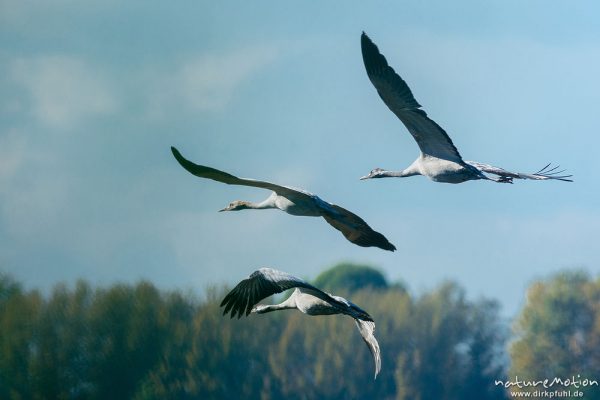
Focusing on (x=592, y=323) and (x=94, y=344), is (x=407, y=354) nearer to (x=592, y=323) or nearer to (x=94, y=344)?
(x=592, y=323)

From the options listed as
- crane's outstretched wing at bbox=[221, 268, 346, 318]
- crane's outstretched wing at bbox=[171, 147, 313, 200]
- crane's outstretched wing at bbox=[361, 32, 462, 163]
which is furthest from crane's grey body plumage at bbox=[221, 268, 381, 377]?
crane's outstretched wing at bbox=[361, 32, 462, 163]

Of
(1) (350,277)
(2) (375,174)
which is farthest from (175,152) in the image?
(1) (350,277)

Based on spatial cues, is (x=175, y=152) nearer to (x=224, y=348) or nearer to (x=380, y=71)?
(x=380, y=71)

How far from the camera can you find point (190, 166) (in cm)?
2116

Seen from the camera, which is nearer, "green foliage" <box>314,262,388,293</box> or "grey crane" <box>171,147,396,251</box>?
"grey crane" <box>171,147,396,251</box>

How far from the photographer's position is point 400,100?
79.5 ft

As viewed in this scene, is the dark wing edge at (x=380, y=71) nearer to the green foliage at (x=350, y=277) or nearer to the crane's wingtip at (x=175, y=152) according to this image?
the crane's wingtip at (x=175, y=152)

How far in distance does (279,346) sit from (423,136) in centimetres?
4057

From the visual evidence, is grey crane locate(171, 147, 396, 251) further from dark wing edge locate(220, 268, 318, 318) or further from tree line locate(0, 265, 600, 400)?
tree line locate(0, 265, 600, 400)

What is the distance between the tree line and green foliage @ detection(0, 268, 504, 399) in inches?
2.1

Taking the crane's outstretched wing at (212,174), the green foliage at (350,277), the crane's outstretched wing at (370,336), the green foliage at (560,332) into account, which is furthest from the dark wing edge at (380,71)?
the green foliage at (350,277)

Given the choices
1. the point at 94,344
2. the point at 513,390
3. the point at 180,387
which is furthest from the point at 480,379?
the point at 94,344

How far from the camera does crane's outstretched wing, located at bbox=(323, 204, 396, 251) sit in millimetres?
24312

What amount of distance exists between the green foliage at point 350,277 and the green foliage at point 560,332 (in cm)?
2332
